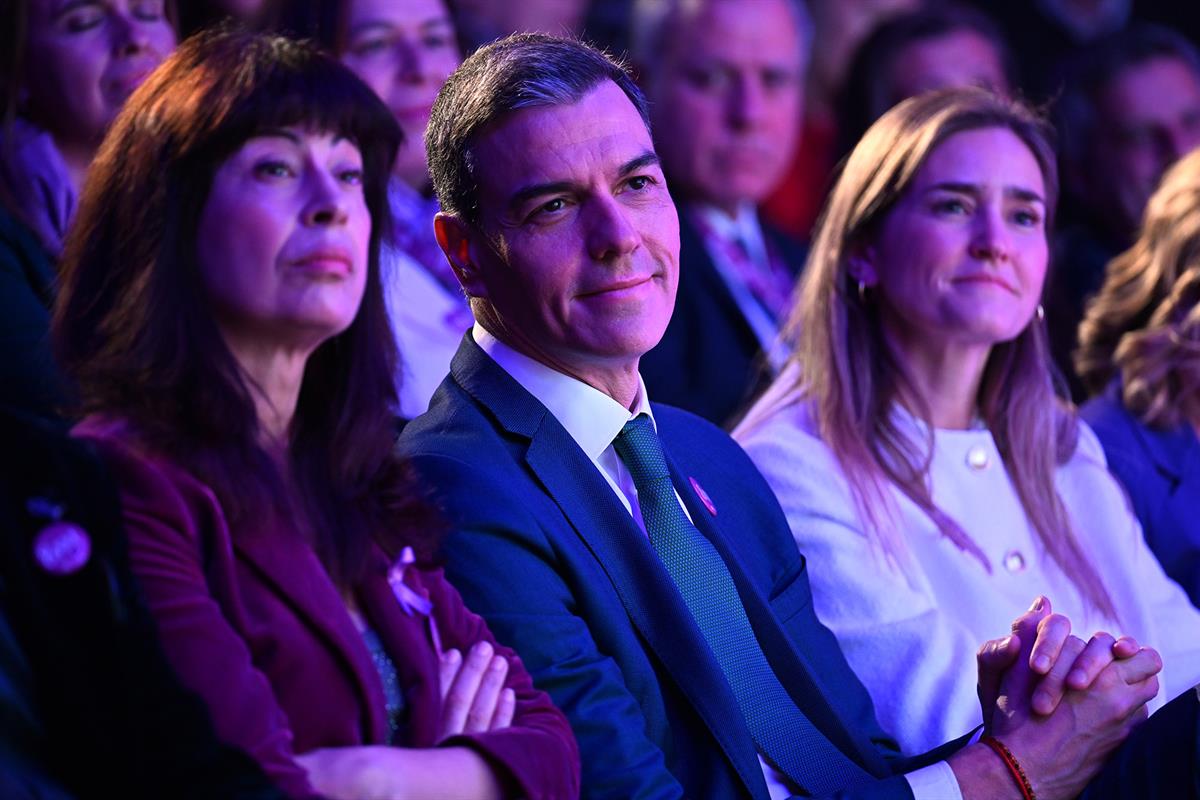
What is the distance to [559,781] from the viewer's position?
198cm

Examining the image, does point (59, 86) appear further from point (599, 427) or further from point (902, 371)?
point (902, 371)

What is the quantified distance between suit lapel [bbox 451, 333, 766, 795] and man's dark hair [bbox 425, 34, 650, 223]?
1.23ft

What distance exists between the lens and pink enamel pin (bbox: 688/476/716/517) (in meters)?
2.57

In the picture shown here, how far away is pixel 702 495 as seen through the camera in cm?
259

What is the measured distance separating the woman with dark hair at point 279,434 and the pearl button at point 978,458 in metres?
1.39

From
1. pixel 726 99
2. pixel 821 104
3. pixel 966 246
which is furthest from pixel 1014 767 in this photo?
pixel 821 104

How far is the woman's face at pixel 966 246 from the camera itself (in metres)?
3.21

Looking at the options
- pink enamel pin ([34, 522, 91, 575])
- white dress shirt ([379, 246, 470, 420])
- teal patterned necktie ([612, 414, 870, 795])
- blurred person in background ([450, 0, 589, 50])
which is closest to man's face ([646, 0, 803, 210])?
blurred person in background ([450, 0, 589, 50])

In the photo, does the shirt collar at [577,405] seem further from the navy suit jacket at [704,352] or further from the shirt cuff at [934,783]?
the navy suit jacket at [704,352]

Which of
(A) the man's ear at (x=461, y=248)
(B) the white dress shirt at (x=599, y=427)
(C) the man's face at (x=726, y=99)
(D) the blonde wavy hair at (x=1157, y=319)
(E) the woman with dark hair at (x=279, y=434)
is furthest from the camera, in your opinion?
(C) the man's face at (x=726, y=99)

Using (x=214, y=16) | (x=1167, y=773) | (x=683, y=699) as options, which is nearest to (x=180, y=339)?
(x=683, y=699)

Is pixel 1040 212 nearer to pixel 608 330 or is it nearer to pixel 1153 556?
pixel 1153 556

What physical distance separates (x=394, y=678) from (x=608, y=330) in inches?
24.9

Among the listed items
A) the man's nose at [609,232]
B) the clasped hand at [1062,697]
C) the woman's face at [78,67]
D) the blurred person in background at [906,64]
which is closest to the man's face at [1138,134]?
the blurred person in background at [906,64]
